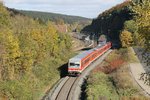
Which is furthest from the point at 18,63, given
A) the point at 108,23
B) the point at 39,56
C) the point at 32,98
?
the point at 108,23

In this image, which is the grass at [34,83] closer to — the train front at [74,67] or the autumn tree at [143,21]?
the train front at [74,67]

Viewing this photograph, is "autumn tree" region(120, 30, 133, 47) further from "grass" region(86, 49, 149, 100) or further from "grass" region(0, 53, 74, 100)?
"grass" region(86, 49, 149, 100)

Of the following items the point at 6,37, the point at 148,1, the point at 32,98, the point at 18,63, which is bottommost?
the point at 32,98

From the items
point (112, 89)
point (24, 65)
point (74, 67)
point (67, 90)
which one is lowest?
point (67, 90)

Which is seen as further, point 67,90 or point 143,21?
point 67,90

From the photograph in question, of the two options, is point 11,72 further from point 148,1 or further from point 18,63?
point 148,1

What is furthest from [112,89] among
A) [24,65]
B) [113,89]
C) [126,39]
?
[126,39]

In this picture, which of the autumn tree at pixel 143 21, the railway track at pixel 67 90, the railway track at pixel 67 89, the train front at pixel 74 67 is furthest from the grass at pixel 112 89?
the autumn tree at pixel 143 21

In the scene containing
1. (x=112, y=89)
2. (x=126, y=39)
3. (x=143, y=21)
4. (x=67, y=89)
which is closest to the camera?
(x=143, y=21)

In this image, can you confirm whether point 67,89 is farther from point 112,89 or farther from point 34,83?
point 112,89

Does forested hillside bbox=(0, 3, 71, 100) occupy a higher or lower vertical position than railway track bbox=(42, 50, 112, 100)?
higher

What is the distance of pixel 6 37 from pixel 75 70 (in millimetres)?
17992

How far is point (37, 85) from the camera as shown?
51750 mm

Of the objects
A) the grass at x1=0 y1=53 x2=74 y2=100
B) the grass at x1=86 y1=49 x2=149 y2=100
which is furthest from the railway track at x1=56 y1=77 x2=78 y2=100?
the grass at x1=86 y1=49 x2=149 y2=100
